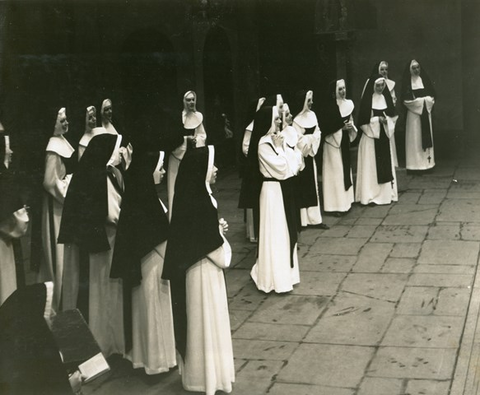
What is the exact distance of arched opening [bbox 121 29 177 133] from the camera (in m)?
10.6

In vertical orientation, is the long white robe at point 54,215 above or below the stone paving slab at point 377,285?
above

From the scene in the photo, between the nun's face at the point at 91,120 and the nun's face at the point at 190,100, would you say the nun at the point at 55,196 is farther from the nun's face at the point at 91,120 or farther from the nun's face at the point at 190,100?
the nun's face at the point at 190,100

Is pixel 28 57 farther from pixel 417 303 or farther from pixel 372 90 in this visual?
pixel 372 90

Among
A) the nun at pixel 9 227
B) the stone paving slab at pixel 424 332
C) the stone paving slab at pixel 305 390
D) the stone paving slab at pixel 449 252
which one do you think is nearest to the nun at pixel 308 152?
the stone paving slab at pixel 449 252

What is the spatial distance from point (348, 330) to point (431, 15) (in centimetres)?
960

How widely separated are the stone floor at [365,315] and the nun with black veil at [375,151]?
0.44m

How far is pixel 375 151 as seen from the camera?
40.0ft

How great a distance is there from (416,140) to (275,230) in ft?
22.3

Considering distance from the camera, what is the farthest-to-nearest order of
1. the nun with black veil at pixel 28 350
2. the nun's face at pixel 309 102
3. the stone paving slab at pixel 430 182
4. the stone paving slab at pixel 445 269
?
1. the stone paving slab at pixel 430 182
2. the nun's face at pixel 309 102
3. the stone paving slab at pixel 445 269
4. the nun with black veil at pixel 28 350

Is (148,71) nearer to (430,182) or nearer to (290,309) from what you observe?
(430,182)

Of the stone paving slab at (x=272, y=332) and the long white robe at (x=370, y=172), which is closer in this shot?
the stone paving slab at (x=272, y=332)

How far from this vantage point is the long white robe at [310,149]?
10234mm

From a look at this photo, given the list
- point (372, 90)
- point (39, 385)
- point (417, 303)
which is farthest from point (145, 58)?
point (39, 385)

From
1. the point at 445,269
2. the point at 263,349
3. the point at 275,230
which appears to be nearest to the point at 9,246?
the point at 263,349
